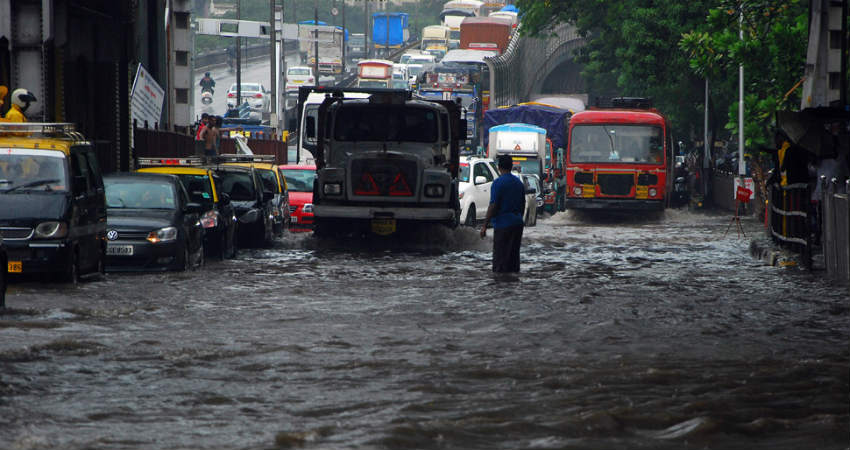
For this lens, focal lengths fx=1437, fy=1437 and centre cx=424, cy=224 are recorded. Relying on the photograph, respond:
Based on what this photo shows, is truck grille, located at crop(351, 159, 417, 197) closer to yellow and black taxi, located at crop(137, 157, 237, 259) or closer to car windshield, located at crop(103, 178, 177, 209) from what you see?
yellow and black taxi, located at crop(137, 157, 237, 259)

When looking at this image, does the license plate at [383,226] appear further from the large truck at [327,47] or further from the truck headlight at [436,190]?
the large truck at [327,47]

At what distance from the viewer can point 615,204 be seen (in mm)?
36781

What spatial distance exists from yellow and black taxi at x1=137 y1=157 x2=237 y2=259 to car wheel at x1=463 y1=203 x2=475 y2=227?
7014mm

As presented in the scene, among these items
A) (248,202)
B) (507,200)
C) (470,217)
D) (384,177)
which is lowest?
(470,217)

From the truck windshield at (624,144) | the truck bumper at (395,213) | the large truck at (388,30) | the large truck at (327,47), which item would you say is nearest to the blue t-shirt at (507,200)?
the truck bumper at (395,213)

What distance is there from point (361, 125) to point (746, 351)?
1350cm

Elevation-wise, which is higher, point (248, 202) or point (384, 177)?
point (384, 177)

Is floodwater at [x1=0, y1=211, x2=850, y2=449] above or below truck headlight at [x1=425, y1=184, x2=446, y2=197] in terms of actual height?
below

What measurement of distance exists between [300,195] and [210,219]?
27.6 ft

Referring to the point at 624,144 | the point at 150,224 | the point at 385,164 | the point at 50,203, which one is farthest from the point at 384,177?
the point at 624,144

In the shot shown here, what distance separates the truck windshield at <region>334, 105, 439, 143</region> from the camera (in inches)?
936

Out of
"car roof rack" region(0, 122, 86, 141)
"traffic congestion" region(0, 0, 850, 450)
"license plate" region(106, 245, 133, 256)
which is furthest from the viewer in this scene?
"license plate" region(106, 245, 133, 256)

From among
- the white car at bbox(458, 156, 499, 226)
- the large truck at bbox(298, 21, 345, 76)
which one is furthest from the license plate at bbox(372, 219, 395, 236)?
the large truck at bbox(298, 21, 345, 76)

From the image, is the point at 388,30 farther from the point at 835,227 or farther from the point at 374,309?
the point at 374,309
